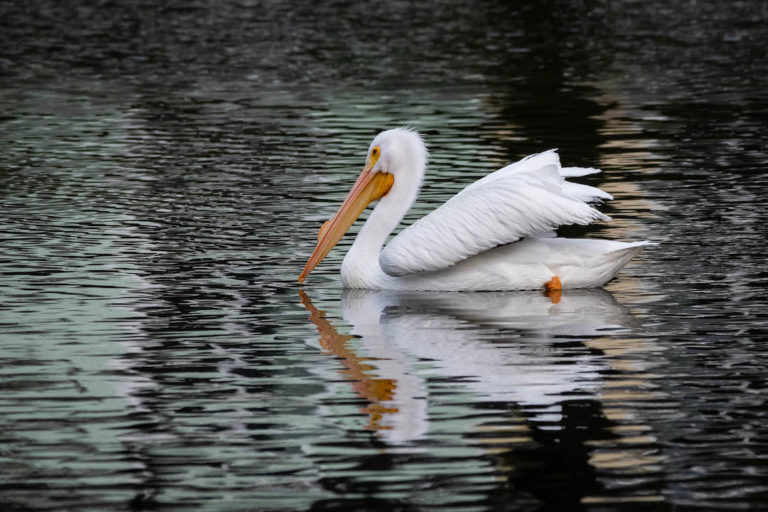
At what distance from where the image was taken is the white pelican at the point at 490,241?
857cm

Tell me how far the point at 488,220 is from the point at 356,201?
1306 mm

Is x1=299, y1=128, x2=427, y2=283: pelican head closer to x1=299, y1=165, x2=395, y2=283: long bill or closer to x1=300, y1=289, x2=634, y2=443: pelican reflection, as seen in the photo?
x1=299, y1=165, x2=395, y2=283: long bill

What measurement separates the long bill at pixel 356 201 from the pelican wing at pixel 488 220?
0.68 meters

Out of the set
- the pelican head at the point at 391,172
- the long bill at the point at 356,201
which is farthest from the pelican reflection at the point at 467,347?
the pelican head at the point at 391,172

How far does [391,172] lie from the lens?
9.55 m

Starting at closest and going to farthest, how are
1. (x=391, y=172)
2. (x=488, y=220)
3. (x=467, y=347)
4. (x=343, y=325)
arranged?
(x=467, y=347)
(x=343, y=325)
(x=488, y=220)
(x=391, y=172)

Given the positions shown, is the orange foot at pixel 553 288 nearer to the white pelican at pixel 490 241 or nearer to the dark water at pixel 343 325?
the white pelican at pixel 490 241

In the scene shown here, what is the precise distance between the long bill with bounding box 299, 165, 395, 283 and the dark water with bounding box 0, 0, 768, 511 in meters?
0.26

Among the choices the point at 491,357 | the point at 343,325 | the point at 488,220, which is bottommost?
the point at 343,325

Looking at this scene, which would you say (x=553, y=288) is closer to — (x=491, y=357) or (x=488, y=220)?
(x=488, y=220)

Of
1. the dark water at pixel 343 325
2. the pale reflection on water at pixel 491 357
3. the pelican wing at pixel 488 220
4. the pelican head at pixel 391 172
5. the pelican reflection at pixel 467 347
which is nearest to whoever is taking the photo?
the dark water at pixel 343 325

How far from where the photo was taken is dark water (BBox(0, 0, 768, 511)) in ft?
17.7

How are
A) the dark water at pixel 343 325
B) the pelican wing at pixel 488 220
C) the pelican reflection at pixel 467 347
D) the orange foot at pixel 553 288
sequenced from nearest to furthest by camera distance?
the dark water at pixel 343 325, the pelican reflection at pixel 467 347, the pelican wing at pixel 488 220, the orange foot at pixel 553 288

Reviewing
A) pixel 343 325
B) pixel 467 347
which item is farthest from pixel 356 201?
pixel 467 347
